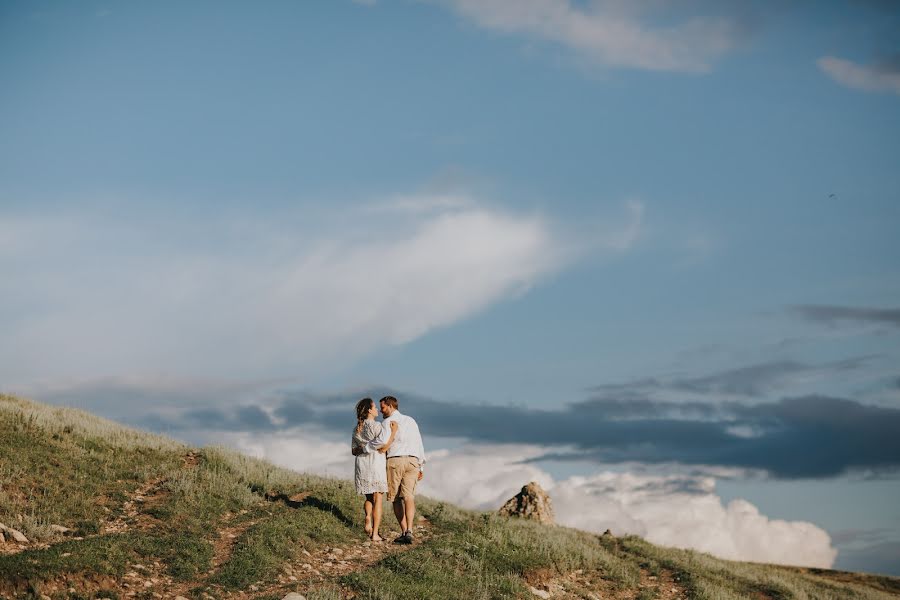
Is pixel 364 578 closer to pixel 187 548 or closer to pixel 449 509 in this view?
pixel 187 548

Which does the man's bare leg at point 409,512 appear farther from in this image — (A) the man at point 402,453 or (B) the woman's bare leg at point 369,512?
(B) the woman's bare leg at point 369,512

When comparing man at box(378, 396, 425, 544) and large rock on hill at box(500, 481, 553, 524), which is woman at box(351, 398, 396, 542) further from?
large rock on hill at box(500, 481, 553, 524)

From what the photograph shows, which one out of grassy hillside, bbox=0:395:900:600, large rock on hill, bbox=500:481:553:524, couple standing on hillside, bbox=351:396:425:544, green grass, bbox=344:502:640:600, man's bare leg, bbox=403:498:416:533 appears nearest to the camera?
grassy hillside, bbox=0:395:900:600

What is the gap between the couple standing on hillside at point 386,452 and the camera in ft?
61.0

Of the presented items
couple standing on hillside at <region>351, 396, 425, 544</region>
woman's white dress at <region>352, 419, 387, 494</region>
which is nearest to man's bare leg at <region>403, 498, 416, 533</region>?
couple standing on hillside at <region>351, 396, 425, 544</region>

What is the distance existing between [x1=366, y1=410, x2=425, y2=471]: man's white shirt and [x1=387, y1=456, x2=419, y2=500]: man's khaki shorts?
0.12 metres

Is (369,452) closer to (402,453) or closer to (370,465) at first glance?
(370,465)

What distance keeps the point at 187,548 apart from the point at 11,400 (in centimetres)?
1809

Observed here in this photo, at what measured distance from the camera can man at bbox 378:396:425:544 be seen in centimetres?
1861

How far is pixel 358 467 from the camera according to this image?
1877 centimetres

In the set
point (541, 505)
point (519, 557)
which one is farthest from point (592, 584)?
point (541, 505)

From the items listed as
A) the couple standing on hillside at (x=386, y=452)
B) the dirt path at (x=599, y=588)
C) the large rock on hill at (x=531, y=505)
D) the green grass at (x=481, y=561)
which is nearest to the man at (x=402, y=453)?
the couple standing on hillside at (x=386, y=452)

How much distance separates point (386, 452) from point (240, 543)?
155 inches

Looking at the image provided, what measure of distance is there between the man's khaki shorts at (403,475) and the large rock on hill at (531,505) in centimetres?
1238
